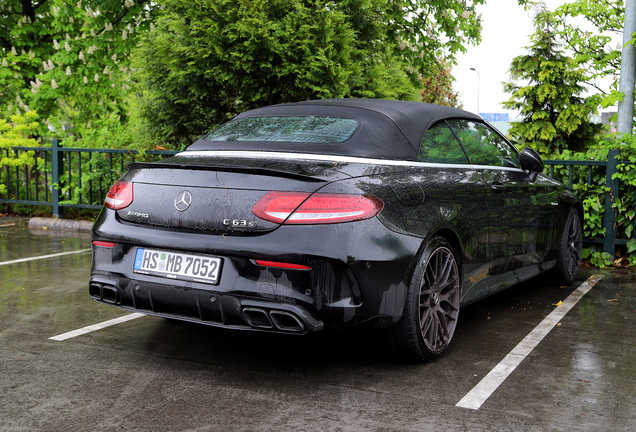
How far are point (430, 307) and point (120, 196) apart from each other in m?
1.87

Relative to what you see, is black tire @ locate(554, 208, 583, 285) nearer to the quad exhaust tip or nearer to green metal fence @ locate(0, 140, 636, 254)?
the quad exhaust tip

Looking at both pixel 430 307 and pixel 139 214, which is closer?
pixel 139 214

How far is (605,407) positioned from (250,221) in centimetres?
192

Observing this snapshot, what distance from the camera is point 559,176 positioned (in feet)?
25.1

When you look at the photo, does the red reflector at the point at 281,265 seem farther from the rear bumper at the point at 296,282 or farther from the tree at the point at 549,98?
the tree at the point at 549,98

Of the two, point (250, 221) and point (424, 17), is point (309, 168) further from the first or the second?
point (424, 17)

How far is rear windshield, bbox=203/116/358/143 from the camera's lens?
4.01 metres

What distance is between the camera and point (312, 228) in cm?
327

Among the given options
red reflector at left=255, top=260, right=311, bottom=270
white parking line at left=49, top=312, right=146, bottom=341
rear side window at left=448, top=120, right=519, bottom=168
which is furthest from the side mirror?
white parking line at left=49, top=312, right=146, bottom=341

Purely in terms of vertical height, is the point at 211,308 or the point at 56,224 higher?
the point at 211,308

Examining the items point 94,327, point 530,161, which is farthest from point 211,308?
point 530,161

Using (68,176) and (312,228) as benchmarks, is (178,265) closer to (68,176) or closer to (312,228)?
(312,228)

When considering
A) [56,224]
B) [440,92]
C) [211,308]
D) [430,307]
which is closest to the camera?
[211,308]

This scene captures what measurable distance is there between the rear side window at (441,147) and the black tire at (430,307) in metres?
0.57
